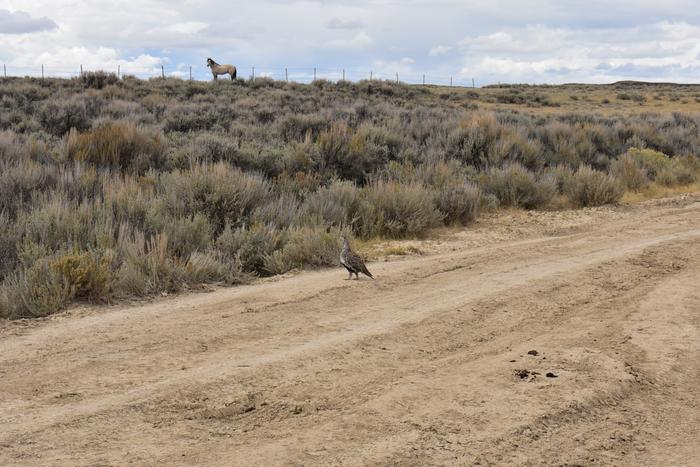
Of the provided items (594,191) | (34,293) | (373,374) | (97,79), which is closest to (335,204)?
(34,293)

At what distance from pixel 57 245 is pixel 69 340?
270cm

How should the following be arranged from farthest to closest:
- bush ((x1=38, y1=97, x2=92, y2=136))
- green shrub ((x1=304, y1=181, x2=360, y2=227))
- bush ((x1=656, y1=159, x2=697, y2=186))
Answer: bush ((x1=38, y1=97, x2=92, y2=136)) → bush ((x1=656, y1=159, x2=697, y2=186)) → green shrub ((x1=304, y1=181, x2=360, y2=227))

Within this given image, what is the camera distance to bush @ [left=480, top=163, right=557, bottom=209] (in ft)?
49.7

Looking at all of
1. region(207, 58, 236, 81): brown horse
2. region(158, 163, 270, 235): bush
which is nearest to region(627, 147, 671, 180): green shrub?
region(158, 163, 270, 235): bush

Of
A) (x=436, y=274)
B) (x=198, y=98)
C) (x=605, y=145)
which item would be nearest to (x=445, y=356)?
(x=436, y=274)

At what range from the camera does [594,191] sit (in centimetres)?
1568

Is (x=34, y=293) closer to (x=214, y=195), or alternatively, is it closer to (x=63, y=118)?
(x=214, y=195)

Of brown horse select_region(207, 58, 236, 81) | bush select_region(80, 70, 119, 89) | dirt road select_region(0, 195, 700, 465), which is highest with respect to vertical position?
brown horse select_region(207, 58, 236, 81)

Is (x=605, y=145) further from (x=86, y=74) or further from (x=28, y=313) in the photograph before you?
(x=86, y=74)

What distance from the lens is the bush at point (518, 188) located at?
596 inches

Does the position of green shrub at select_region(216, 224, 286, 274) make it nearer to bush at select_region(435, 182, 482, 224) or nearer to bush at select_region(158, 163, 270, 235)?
bush at select_region(158, 163, 270, 235)

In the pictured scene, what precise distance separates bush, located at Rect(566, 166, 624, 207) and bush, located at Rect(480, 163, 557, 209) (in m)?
0.51

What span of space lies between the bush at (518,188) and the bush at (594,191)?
0.51 meters

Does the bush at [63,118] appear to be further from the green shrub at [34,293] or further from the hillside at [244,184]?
the green shrub at [34,293]
